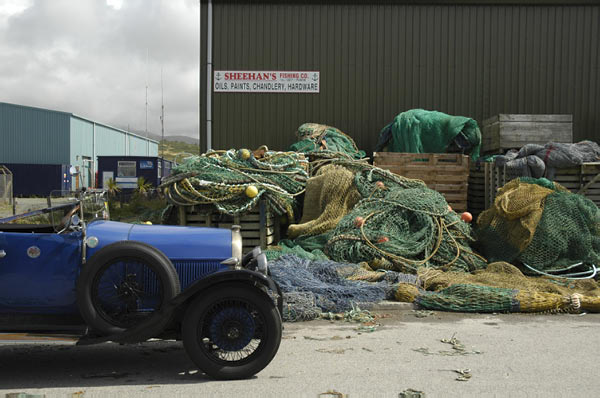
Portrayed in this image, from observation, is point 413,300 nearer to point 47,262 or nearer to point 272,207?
point 272,207

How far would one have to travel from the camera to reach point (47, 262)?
16.3 ft

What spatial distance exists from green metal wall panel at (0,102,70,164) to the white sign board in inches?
1138

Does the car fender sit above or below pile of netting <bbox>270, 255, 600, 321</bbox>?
above

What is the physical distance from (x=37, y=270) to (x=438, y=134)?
419 inches

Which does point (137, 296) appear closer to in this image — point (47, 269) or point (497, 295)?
point (47, 269)

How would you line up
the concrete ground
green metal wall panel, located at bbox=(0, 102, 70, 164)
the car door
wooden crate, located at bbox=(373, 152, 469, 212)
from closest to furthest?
the concrete ground, the car door, wooden crate, located at bbox=(373, 152, 469, 212), green metal wall panel, located at bbox=(0, 102, 70, 164)

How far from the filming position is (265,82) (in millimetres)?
16859

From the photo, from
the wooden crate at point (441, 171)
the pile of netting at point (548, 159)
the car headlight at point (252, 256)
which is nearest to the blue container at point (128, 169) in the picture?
the wooden crate at point (441, 171)

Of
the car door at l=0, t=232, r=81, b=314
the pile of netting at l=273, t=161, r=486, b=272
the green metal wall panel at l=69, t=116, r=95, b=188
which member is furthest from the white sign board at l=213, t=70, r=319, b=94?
the green metal wall panel at l=69, t=116, r=95, b=188

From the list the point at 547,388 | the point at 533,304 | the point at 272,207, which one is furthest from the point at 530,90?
the point at 547,388

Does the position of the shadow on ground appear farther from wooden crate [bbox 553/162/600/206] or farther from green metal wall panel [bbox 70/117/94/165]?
green metal wall panel [bbox 70/117/94/165]

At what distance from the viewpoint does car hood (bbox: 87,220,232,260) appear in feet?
16.7

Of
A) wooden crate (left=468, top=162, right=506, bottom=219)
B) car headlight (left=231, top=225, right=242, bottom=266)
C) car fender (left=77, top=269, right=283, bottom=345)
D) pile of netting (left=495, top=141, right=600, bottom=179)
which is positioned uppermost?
pile of netting (left=495, top=141, right=600, bottom=179)

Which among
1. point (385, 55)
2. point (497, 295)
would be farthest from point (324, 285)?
point (385, 55)
